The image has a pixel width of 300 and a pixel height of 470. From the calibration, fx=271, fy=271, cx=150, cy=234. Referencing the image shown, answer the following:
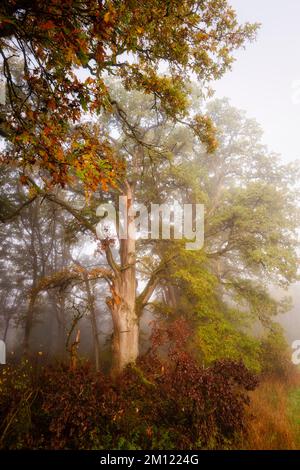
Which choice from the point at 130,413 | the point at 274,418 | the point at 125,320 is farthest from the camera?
the point at 125,320

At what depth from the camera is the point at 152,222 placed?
11.3 metres

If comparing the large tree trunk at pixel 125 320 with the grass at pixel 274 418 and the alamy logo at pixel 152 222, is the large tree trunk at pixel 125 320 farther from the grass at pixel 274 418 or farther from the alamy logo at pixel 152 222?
the grass at pixel 274 418

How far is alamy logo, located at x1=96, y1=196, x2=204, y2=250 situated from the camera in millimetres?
10188

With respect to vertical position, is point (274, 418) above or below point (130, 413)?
below

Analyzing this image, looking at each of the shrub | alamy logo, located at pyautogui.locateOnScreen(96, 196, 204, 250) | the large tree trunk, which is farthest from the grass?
alamy logo, located at pyautogui.locateOnScreen(96, 196, 204, 250)

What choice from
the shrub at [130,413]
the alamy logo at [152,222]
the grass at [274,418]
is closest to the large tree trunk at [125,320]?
the alamy logo at [152,222]

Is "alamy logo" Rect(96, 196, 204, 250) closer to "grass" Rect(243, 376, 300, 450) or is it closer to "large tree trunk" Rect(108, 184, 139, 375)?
"large tree trunk" Rect(108, 184, 139, 375)

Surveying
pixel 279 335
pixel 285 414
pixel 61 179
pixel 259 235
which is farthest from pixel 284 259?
pixel 61 179

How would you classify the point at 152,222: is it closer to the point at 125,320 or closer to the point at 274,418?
the point at 125,320

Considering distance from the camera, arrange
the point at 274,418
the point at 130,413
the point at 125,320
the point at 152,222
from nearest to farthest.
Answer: the point at 130,413 → the point at 274,418 → the point at 125,320 → the point at 152,222

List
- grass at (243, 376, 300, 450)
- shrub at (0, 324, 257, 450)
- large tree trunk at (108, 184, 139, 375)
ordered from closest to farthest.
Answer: shrub at (0, 324, 257, 450) → grass at (243, 376, 300, 450) → large tree trunk at (108, 184, 139, 375)

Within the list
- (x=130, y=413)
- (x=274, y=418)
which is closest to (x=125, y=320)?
(x=130, y=413)

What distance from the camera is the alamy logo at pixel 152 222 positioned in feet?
33.4

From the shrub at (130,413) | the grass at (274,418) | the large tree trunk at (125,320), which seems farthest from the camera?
the large tree trunk at (125,320)
